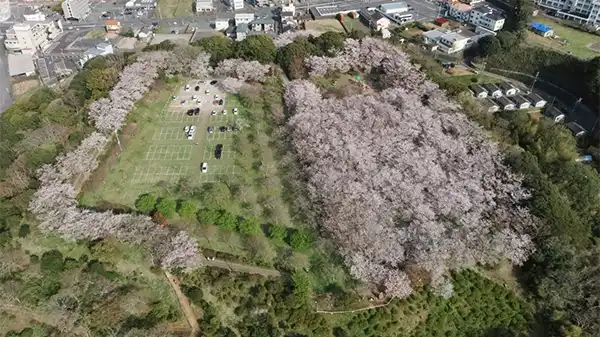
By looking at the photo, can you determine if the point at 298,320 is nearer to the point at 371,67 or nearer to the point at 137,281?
the point at 137,281

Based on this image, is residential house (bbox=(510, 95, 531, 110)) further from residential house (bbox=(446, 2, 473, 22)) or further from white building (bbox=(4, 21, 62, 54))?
white building (bbox=(4, 21, 62, 54))

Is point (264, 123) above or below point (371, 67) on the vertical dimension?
below

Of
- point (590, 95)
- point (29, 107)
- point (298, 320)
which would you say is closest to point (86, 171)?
point (29, 107)

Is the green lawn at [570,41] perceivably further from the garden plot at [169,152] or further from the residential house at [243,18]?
the garden plot at [169,152]

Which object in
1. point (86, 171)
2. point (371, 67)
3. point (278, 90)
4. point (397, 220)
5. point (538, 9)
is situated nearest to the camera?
point (397, 220)

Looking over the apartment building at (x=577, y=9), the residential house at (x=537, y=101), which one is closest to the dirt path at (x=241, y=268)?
the residential house at (x=537, y=101)

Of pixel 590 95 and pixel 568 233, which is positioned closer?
pixel 568 233

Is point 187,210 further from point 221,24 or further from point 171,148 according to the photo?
point 221,24
